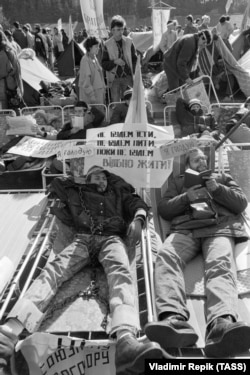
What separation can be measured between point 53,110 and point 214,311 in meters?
6.00

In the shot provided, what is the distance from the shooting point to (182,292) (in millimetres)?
3396

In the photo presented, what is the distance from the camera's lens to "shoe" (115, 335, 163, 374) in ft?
8.93

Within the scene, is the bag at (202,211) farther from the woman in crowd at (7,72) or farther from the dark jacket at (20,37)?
the dark jacket at (20,37)

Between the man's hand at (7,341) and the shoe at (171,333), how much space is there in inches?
35.6

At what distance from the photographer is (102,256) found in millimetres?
3854

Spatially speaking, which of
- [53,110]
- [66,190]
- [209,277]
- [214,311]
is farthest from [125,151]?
[53,110]

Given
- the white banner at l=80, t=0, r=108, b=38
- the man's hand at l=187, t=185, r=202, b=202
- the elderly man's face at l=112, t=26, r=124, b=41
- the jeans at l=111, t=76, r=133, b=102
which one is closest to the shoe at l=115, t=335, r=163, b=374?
the man's hand at l=187, t=185, r=202, b=202

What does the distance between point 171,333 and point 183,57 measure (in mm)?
6162

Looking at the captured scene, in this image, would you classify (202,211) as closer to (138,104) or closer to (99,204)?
(99,204)

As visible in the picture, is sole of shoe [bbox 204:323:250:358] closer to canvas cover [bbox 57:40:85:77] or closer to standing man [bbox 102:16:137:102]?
standing man [bbox 102:16:137:102]

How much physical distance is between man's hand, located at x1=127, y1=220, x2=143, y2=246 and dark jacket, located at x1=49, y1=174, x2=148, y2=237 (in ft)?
0.57

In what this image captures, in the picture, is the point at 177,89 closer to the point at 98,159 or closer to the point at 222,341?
the point at 98,159

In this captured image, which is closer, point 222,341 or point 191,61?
point 222,341

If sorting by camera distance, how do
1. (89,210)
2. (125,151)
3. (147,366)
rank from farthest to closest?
(125,151) < (89,210) < (147,366)
